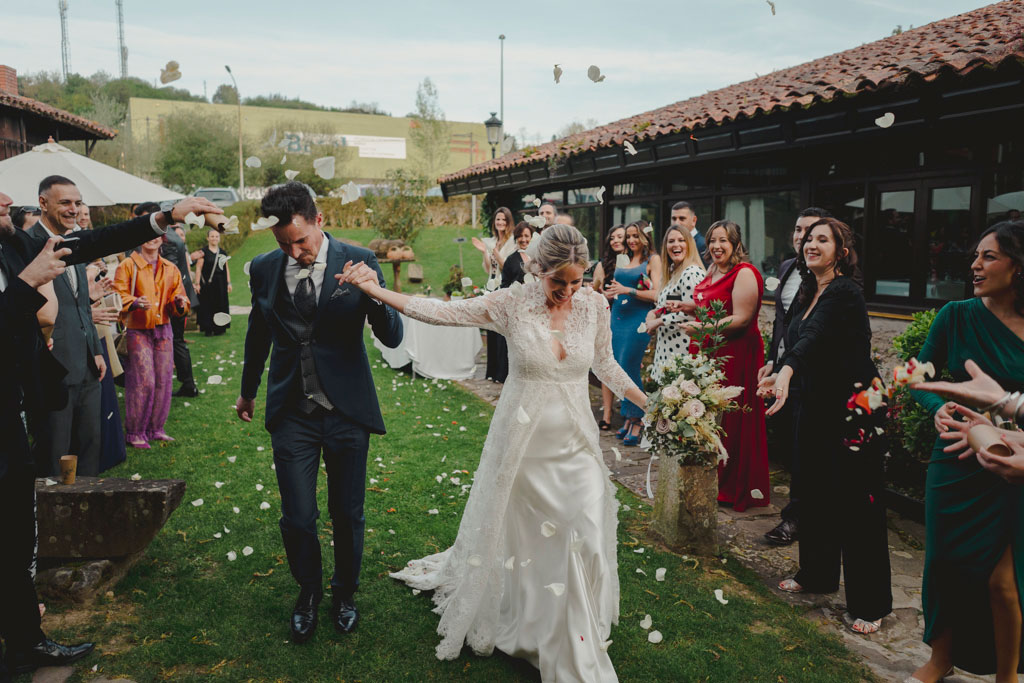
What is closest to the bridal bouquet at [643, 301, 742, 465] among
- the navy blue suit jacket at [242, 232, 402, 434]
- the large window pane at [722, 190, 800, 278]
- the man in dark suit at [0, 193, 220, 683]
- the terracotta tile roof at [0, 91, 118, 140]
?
the navy blue suit jacket at [242, 232, 402, 434]

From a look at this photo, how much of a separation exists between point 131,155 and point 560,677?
131ft

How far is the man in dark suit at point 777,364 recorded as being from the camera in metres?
4.56

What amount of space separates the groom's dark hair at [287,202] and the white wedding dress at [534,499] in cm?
71

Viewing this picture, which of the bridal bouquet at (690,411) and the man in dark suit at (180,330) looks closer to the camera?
the bridal bouquet at (690,411)

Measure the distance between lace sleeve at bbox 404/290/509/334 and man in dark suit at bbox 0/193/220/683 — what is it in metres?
1.05

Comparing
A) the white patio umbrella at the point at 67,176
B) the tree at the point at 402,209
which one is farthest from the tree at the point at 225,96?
the white patio umbrella at the point at 67,176

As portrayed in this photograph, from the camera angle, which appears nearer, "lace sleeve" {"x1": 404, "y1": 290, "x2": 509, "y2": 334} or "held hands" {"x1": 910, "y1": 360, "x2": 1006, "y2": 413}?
"held hands" {"x1": 910, "y1": 360, "x2": 1006, "y2": 413}

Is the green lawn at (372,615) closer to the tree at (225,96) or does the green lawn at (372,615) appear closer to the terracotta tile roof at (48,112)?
the terracotta tile roof at (48,112)

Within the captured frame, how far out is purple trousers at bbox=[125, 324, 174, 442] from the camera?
691 centimetres

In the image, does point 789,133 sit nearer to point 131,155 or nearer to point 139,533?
point 139,533

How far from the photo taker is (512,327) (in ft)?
11.2

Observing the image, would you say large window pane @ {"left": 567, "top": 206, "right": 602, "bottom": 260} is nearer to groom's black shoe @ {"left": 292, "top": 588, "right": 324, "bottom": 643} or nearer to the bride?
the bride

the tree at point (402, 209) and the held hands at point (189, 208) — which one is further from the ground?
the tree at point (402, 209)

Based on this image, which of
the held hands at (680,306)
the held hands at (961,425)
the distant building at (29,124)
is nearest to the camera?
the held hands at (961,425)
